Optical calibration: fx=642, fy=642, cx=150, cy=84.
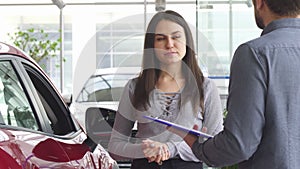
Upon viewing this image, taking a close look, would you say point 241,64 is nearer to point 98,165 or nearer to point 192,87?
point 192,87

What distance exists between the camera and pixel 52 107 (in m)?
2.92

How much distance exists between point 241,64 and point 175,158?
754mm

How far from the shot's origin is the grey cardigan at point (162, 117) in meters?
2.44

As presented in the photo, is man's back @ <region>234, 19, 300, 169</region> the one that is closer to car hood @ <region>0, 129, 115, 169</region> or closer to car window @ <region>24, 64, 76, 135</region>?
car hood @ <region>0, 129, 115, 169</region>

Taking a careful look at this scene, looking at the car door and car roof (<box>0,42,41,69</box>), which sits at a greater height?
car roof (<box>0,42,41,69</box>)

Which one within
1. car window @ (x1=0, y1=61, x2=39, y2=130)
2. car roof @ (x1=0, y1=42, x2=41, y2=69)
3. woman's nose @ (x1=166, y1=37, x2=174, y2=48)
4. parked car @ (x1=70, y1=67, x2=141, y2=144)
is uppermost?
woman's nose @ (x1=166, y1=37, x2=174, y2=48)

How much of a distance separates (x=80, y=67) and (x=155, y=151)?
2.19 m

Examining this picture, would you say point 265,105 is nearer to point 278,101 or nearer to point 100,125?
point 278,101

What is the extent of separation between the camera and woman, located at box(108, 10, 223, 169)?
2438 millimetres

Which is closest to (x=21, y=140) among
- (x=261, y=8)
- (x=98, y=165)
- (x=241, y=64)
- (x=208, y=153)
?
(x=208, y=153)

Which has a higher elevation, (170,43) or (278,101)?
(170,43)

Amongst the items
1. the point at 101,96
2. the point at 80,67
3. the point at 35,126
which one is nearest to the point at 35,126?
the point at 35,126

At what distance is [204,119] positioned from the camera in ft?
8.14

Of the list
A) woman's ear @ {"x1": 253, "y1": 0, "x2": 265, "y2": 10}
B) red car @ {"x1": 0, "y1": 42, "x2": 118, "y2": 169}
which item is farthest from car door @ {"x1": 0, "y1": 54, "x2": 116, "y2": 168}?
woman's ear @ {"x1": 253, "y1": 0, "x2": 265, "y2": 10}
